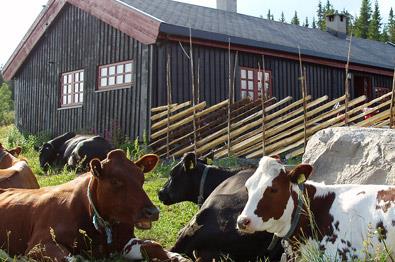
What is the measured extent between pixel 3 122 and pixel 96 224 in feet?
133

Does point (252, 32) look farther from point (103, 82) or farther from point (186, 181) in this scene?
point (186, 181)

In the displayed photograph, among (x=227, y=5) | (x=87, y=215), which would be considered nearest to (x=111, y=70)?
(x=227, y=5)

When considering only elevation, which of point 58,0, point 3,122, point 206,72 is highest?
point 58,0

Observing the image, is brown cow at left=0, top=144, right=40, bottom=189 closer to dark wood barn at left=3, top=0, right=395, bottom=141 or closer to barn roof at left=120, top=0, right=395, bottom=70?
dark wood barn at left=3, top=0, right=395, bottom=141

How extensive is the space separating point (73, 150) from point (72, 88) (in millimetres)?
5898

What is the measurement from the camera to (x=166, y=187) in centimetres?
770

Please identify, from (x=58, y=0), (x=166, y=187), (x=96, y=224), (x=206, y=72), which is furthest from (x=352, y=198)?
(x=58, y=0)

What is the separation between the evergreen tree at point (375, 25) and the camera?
71.4 meters

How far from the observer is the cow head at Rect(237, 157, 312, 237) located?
181 inches

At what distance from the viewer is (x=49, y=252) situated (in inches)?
187

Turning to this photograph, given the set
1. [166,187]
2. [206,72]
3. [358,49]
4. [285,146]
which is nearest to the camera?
[166,187]

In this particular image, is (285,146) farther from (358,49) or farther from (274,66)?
(358,49)

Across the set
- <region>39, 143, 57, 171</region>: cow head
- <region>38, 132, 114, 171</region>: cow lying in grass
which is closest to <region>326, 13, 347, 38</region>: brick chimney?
<region>38, 132, 114, 171</region>: cow lying in grass

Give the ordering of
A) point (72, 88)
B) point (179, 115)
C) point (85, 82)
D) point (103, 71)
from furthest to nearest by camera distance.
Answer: point (72, 88)
point (85, 82)
point (103, 71)
point (179, 115)
